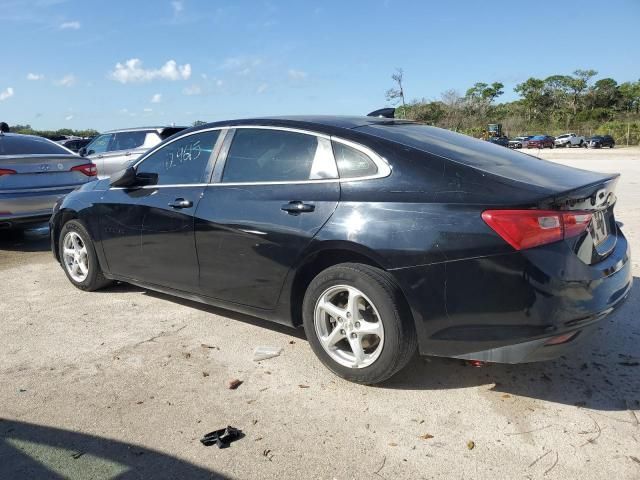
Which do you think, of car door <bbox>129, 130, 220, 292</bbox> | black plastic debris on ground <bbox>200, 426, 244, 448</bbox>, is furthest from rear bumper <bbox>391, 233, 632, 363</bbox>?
car door <bbox>129, 130, 220, 292</bbox>

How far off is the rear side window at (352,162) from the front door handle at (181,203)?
1283mm

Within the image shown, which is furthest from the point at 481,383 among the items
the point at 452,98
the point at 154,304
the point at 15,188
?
the point at 452,98

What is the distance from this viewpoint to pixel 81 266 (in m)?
5.33

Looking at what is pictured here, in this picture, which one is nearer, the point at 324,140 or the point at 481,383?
the point at 481,383

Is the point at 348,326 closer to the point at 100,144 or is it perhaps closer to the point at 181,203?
the point at 181,203

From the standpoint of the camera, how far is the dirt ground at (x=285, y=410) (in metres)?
2.54

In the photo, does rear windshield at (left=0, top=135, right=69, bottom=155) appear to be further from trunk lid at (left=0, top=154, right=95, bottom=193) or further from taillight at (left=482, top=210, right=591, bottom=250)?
taillight at (left=482, top=210, right=591, bottom=250)

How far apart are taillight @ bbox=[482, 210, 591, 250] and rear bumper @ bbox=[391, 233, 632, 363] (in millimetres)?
47

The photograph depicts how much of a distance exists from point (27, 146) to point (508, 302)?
728 cm

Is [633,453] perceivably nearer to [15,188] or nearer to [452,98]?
[15,188]

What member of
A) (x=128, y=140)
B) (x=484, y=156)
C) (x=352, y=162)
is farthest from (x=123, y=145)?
(x=484, y=156)

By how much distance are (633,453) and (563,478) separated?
16.9 inches

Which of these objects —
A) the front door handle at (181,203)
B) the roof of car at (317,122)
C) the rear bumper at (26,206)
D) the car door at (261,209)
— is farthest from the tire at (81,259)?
the rear bumper at (26,206)

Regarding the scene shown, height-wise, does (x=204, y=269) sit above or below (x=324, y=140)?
below
